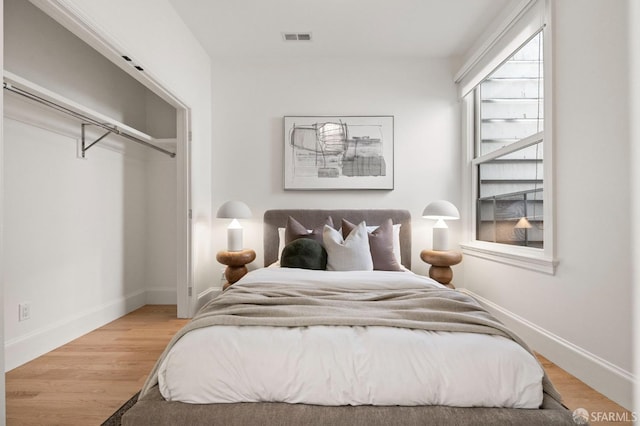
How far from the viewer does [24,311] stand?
7.77 feet

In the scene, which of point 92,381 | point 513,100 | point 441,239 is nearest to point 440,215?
point 441,239

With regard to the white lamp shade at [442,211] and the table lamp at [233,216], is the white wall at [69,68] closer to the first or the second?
the table lamp at [233,216]

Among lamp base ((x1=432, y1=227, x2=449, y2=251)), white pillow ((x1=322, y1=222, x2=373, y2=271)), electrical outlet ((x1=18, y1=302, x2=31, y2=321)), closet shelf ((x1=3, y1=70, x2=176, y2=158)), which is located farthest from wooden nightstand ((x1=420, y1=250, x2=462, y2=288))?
electrical outlet ((x1=18, y1=302, x2=31, y2=321))

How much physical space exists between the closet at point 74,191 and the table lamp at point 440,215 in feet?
8.95

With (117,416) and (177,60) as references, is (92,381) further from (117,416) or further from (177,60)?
(177,60)

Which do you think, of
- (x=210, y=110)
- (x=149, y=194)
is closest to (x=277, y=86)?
(x=210, y=110)

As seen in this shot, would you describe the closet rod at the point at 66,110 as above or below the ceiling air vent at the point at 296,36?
below

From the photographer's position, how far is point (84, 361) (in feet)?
7.77

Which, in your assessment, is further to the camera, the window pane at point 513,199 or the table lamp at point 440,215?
the table lamp at point 440,215

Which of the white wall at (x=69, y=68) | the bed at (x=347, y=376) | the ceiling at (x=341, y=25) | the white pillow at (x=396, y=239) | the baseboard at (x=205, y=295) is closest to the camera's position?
the bed at (x=347, y=376)

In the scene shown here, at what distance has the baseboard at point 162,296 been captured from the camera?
3.87m

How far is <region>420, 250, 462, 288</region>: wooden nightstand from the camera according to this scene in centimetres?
327

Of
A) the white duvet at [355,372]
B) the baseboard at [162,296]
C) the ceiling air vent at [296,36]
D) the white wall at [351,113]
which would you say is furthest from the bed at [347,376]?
the ceiling air vent at [296,36]

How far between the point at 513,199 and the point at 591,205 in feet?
3.19
